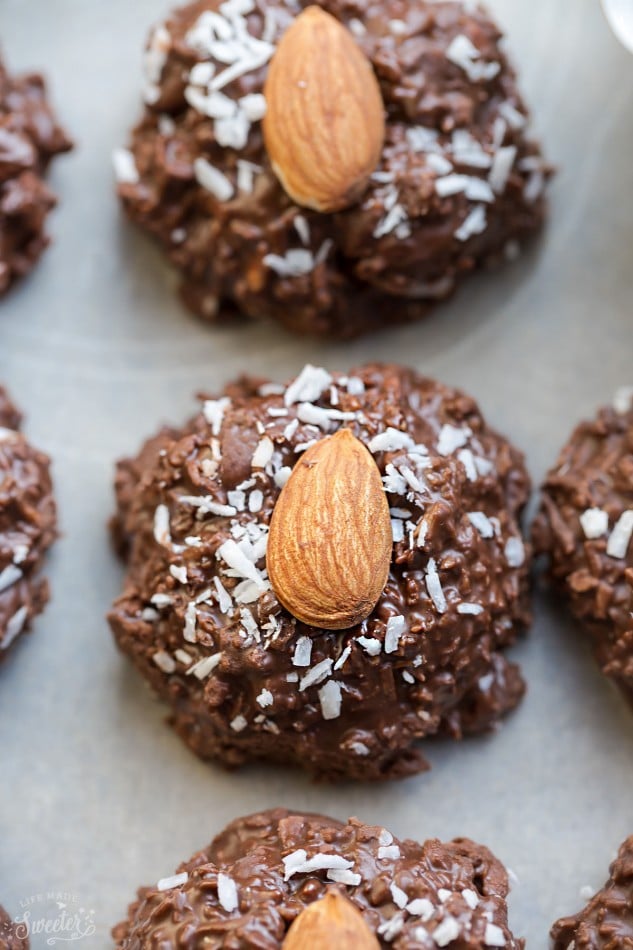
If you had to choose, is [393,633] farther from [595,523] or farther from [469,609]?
[595,523]

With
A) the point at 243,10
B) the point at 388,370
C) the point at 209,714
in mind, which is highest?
the point at 243,10

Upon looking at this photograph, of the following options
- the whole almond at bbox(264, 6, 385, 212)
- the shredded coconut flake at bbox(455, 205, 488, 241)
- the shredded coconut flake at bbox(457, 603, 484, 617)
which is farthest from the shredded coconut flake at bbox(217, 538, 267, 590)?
the shredded coconut flake at bbox(455, 205, 488, 241)

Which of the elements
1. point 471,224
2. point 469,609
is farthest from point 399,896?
point 471,224

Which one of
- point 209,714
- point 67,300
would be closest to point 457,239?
point 67,300

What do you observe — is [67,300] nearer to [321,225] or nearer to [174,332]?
[174,332]

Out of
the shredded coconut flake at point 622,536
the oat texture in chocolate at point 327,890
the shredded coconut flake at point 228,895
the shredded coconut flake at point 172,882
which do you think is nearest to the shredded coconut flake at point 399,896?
the oat texture in chocolate at point 327,890

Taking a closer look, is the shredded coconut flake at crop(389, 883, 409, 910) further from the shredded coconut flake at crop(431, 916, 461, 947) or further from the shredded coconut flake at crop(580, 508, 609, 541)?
the shredded coconut flake at crop(580, 508, 609, 541)

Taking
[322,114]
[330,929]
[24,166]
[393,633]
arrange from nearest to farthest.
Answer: [330,929] → [393,633] → [322,114] → [24,166]
